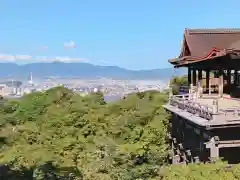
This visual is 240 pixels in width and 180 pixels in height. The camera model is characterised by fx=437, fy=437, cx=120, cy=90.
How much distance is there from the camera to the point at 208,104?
1711 cm

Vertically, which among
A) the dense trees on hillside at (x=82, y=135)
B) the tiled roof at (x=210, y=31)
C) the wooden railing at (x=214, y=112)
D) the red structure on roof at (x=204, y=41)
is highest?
the tiled roof at (x=210, y=31)

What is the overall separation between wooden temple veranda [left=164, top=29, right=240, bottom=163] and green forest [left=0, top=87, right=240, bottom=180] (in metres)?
1.36

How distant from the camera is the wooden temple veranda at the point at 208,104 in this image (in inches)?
562

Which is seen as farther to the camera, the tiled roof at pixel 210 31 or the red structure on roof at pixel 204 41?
the tiled roof at pixel 210 31

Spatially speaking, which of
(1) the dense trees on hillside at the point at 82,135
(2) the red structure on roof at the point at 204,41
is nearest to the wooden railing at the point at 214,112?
(1) the dense trees on hillside at the point at 82,135

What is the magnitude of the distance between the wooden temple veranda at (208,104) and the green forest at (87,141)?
1356 millimetres

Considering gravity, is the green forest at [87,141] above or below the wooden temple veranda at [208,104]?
below

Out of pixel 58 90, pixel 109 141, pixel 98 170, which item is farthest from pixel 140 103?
pixel 98 170

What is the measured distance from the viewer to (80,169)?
19984 mm

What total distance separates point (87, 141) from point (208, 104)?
10.4 metres

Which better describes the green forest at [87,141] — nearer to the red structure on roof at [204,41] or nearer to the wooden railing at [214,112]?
the wooden railing at [214,112]

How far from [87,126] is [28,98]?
10128 millimetres

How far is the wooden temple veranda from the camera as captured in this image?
1427 cm

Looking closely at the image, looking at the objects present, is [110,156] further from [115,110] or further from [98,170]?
[115,110]
